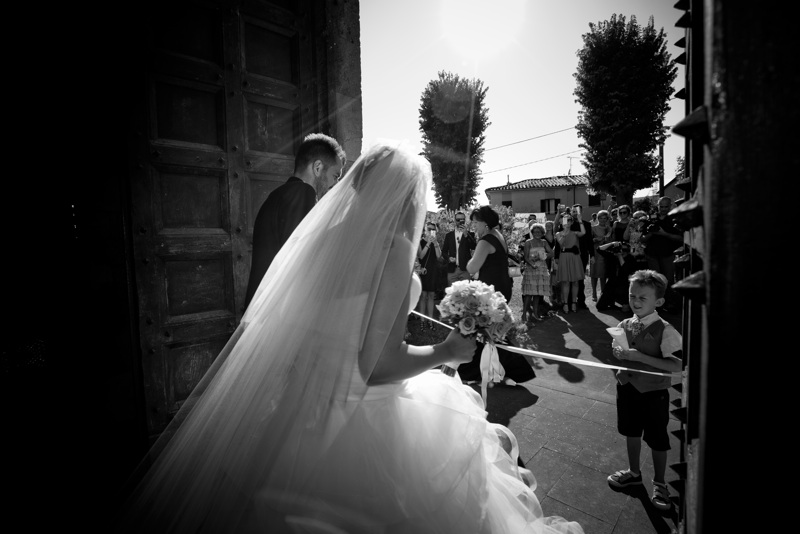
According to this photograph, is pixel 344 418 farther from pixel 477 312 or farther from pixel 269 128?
pixel 269 128

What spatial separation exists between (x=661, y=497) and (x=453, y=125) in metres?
35.4

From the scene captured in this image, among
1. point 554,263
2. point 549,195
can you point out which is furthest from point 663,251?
point 549,195

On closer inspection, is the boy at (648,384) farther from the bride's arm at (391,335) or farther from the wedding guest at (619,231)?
the wedding guest at (619,231)

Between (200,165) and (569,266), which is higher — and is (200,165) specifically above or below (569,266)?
above

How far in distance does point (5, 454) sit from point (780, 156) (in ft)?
13.0

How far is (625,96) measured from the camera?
2491cm

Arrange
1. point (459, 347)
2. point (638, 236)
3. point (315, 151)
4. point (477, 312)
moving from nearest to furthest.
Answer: point (459, 347) → point (477, 312) → point (315, 151) → point (638, 236)

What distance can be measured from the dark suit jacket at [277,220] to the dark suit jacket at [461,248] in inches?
214

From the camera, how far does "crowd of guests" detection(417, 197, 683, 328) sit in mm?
7980

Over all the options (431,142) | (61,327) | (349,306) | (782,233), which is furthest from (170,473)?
(431,142)

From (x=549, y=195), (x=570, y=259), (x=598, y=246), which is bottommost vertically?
(x=570, y=259)

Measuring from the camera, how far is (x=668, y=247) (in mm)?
8062

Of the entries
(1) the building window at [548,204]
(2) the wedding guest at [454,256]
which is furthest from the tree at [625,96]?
(2) the wedding guest at [454,256]

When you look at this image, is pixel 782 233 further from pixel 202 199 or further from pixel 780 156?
pixel 202 199
